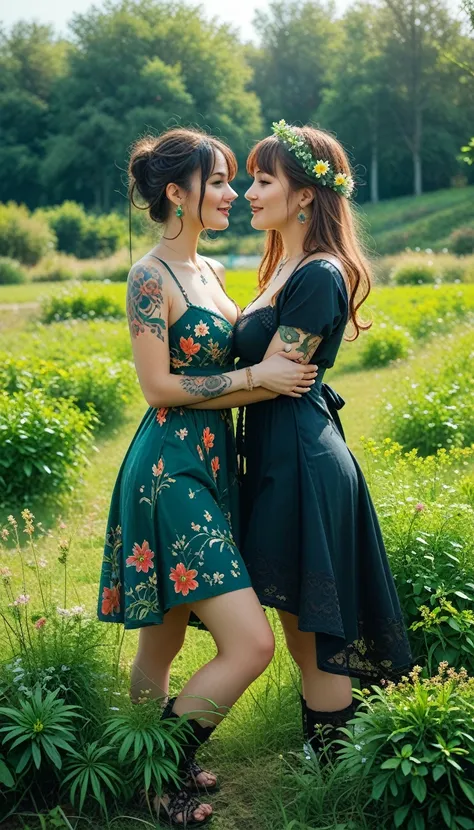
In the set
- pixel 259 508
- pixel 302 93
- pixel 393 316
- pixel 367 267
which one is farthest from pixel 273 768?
pixel 302 93

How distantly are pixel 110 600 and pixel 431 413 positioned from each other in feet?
15.3

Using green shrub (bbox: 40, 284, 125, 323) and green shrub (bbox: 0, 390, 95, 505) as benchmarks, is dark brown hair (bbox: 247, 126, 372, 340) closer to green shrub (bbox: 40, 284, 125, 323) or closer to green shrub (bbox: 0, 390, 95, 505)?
green shrub (bbox: 0, 390, 95, 505)

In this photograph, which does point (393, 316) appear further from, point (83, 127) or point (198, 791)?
point (83, 127)


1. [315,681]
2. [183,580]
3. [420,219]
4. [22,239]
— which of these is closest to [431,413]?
[315,681]

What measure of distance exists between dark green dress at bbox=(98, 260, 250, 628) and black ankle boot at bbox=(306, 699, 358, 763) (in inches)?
23.2

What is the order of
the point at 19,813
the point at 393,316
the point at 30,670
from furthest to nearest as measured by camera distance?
the point at 393,316 → the point at 30,670 → the point at 19,813

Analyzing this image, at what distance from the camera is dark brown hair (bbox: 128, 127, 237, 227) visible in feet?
11.1

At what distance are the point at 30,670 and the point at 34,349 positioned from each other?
8007mm

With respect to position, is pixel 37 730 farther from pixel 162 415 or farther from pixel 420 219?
pixel 420 219

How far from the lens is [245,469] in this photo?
3.54 m

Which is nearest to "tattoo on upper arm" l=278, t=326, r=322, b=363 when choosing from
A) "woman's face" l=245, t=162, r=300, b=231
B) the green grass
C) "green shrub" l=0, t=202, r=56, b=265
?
"woman's face" l=245, t=162, r=300, b=231

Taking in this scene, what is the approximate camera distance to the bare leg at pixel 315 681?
3418 millimetres

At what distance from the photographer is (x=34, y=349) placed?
36.5 ft

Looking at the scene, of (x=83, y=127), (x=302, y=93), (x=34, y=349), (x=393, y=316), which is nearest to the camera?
(x=34, y=349)
